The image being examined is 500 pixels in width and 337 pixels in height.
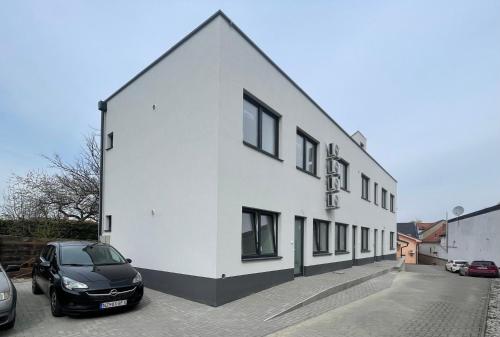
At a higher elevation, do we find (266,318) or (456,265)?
(266,318)

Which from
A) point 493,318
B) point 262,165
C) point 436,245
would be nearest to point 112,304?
point 262,165

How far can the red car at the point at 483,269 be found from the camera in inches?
914

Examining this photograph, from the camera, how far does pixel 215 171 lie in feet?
27.3

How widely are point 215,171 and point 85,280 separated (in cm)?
349

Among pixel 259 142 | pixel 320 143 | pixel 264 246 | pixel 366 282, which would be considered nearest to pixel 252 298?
pixel 264 246

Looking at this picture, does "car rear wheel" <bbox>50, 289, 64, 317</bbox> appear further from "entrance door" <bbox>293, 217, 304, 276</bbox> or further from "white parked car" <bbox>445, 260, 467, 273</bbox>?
"white parked car" <bbox>445, 260, 467, 273</bbox>

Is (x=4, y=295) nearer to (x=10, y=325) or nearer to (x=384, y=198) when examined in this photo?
(x=10, y=325)

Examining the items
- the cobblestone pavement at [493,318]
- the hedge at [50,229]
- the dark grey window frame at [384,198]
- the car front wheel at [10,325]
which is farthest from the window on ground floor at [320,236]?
the dark grey window frame at [384,198]

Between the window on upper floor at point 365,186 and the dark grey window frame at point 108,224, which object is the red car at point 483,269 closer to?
the window on upper floor at point 365,186

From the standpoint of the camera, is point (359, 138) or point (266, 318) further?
point (359, 138)

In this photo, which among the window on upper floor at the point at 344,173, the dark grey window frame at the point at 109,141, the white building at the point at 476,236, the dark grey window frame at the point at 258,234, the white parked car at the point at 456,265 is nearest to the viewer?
the dark grey window frame at the point at 258,234

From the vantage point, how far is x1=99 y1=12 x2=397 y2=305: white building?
8516 mm

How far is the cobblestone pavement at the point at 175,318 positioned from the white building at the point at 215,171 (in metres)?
0.49

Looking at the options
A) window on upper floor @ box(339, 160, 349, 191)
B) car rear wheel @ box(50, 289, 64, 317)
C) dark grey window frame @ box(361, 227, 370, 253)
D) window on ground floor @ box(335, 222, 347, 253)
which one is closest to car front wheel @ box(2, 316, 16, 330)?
car rear wheel @ box(50, 289, 64, 317)
